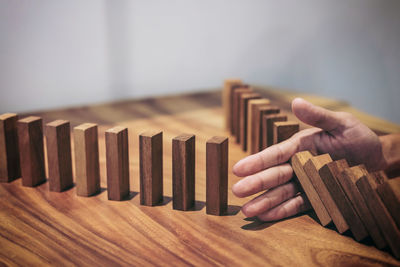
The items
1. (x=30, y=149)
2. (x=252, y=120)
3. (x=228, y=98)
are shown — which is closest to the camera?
(x=30, y=149)

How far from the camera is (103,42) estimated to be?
1.44 m

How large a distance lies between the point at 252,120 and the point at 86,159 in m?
0.35

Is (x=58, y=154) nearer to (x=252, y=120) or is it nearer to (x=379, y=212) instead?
(x=252, y=120)

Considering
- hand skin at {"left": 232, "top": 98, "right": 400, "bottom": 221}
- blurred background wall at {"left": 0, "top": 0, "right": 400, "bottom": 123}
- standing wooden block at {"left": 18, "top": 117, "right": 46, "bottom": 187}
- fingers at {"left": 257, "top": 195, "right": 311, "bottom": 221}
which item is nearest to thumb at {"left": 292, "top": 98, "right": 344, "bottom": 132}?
hand skin at {"left": 232, "top": 98, "right": 400, "bottom": 221}

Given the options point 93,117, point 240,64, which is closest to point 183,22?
point 240,64

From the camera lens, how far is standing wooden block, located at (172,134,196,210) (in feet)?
2.15

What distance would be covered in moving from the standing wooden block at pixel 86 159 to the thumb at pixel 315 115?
1.08ft

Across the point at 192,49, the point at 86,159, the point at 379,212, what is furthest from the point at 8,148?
the point at 192,49

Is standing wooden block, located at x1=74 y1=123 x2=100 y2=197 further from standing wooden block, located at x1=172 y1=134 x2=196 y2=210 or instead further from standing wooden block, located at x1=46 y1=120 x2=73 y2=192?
standing wooden block, located at x1=172 y1=134 x2=196 y2=210

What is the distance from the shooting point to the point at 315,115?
2.08 ft

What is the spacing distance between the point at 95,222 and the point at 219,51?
3.97ft

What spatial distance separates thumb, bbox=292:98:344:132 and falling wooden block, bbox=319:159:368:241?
0.23ft

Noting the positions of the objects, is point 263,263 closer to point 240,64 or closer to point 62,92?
point 62,92

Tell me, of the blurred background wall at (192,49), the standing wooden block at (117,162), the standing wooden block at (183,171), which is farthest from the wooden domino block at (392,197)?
the blurred background wall at (192,49)
